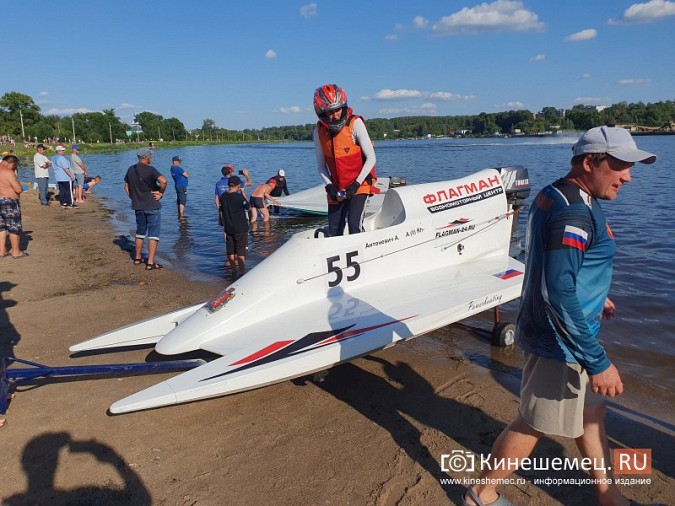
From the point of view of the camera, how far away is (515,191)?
667cm

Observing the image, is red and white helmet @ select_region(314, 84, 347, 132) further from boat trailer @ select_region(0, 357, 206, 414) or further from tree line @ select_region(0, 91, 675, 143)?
tree line @ select_region(0, 91, 675, 143)

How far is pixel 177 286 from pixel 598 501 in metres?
7.02

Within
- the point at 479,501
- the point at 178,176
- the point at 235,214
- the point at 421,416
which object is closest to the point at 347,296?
the point at 421,416

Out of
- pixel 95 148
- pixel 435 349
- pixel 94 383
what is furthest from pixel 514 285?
pixel 95 148

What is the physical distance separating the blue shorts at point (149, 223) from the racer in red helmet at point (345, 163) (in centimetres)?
463

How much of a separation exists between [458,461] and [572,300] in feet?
5.70

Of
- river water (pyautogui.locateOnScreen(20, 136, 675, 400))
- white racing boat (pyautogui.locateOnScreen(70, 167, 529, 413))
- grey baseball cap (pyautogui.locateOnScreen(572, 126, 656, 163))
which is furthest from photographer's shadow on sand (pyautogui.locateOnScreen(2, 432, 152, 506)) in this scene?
river water (pyautogui.locateOnScreen(20, 136, 675, 400))

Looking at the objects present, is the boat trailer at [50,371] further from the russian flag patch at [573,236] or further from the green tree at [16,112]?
the green tree at [16,112]

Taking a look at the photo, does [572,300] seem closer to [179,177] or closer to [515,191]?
[515,191]

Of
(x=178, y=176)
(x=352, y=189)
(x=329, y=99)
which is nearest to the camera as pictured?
(x=329, y=99)

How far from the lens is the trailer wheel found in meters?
5.55

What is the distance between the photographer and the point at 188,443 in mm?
3709

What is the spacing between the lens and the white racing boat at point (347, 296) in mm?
3834

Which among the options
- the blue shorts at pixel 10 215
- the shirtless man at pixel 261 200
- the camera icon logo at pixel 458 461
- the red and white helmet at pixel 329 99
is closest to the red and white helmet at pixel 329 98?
the red and white helmet at pixel 329 99
